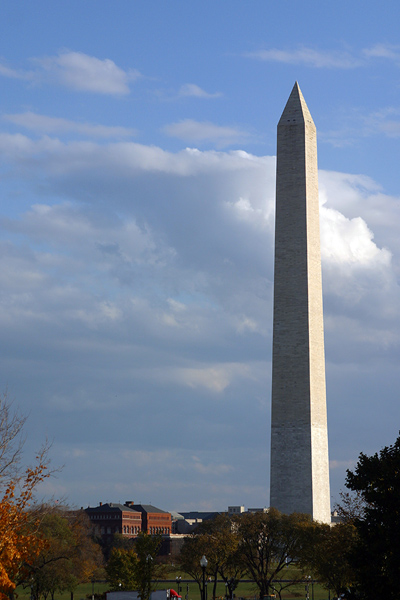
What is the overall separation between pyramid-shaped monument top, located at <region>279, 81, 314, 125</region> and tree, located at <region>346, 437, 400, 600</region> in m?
38.1

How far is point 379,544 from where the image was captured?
28.6 metres

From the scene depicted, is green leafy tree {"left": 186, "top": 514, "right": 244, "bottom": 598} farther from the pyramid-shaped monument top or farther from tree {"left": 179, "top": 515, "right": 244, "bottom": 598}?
the pyramid-shaped monument top

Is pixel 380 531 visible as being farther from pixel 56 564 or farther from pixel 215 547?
pixel 56 564

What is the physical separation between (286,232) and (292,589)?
104ft

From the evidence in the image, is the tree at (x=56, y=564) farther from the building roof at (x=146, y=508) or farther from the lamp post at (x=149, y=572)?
the building roof at (x=146, y=508)

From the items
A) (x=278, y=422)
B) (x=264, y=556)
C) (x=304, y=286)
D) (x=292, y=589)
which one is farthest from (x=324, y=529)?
(x=292, y=589)

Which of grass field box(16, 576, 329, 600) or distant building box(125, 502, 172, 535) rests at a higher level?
distant building box(125, 502, 172, 535)

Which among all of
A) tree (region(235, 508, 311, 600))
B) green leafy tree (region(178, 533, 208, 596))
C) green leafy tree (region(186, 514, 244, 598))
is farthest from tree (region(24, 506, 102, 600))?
tree (region(235, 508, 311, 600))

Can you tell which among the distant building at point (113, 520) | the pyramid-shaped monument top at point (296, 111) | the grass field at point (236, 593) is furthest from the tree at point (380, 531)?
the distant building at point (113, 520)

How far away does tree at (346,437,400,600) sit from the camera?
2817 centimetres

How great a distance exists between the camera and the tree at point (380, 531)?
2817 centimetres

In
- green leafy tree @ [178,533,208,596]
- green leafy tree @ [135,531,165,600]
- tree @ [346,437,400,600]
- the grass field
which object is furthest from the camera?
the grass field

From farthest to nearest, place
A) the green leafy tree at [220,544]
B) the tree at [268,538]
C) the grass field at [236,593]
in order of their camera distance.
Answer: the grass field at [236,593] → the green leafy tree at [220,544] → the tree at [268,538]

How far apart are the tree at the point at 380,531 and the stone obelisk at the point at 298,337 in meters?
30.0
